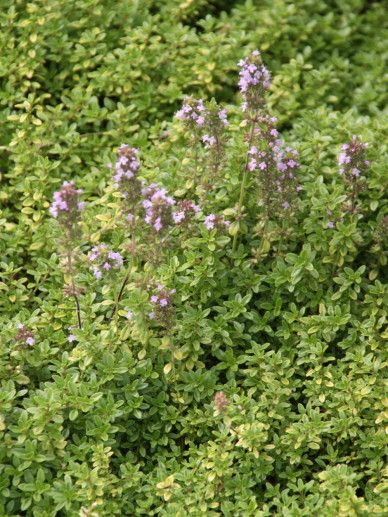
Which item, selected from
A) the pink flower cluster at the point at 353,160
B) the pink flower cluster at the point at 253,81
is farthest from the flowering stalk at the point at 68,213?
the pink flower cluster at the point at 353,160

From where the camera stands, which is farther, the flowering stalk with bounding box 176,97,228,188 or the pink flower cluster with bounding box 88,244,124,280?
the flowering stalk with bounding box 176,97,228,188

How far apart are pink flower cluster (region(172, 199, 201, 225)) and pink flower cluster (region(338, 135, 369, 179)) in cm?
87

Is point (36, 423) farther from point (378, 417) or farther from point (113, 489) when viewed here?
point (378, 417)

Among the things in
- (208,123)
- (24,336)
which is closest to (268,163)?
(208,123)

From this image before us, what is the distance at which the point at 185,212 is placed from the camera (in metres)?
4.54

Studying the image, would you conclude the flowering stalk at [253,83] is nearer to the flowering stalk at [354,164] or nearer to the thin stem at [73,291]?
the flowering stalk at [354,164]

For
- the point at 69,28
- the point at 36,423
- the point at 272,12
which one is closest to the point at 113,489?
the point at 36,423

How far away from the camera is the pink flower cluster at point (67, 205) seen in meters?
3.88

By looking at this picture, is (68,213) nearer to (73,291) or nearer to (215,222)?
(73,291)

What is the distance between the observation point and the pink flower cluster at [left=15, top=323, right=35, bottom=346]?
4.24m

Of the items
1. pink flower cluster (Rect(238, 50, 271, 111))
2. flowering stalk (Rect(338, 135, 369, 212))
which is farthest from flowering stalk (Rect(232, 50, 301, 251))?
flowering stalk (Rect(338, 135, 369, 212))

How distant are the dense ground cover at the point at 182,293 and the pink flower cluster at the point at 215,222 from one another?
3cm

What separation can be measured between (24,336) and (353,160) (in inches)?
79.9

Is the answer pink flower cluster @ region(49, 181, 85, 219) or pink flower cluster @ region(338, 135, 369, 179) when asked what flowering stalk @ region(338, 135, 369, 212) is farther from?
pink flower cluster @ region(49, 181, 85, 219)
